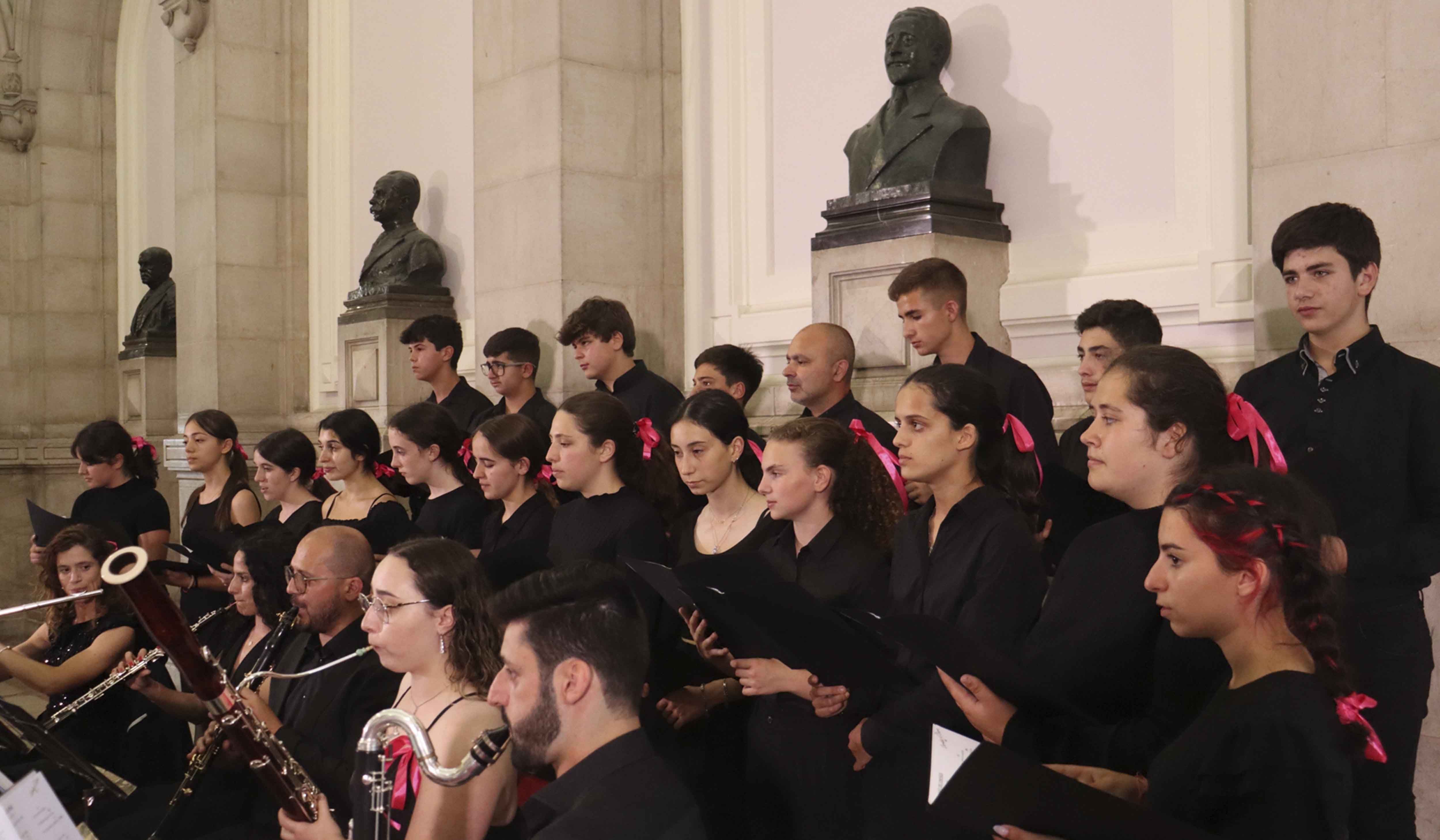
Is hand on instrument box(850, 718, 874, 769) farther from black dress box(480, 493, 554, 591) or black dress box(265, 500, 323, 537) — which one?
black dress box(265, 500, 323, 537)

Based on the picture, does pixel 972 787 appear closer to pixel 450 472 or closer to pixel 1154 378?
pixel 1154 378

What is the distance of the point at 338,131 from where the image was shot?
984 cm

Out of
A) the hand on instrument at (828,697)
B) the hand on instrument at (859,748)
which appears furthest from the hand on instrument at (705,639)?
the hand on instrument at (859,748)

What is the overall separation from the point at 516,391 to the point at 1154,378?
425 cm

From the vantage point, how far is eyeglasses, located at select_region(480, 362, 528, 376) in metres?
6.29

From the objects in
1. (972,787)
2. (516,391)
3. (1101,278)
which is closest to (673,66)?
(516,391)

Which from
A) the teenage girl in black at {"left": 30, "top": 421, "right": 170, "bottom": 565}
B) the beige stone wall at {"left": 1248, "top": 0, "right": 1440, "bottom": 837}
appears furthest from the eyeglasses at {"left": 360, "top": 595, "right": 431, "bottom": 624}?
the teenage girl in black at {"left": 30, "top": 421, "right": 170, "bottom": 565}

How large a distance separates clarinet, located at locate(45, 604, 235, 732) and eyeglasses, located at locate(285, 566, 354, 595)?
1.00ft

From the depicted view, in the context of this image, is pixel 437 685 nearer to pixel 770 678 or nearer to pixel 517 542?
pixel 770 678

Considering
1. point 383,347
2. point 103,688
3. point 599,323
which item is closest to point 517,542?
point 103,688

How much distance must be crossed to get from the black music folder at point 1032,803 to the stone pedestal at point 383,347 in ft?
22.0

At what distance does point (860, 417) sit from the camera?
4707mm

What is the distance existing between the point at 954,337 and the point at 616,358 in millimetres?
1891

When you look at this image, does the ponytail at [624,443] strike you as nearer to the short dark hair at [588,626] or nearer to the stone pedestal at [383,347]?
the short dark hair at [588,626]
